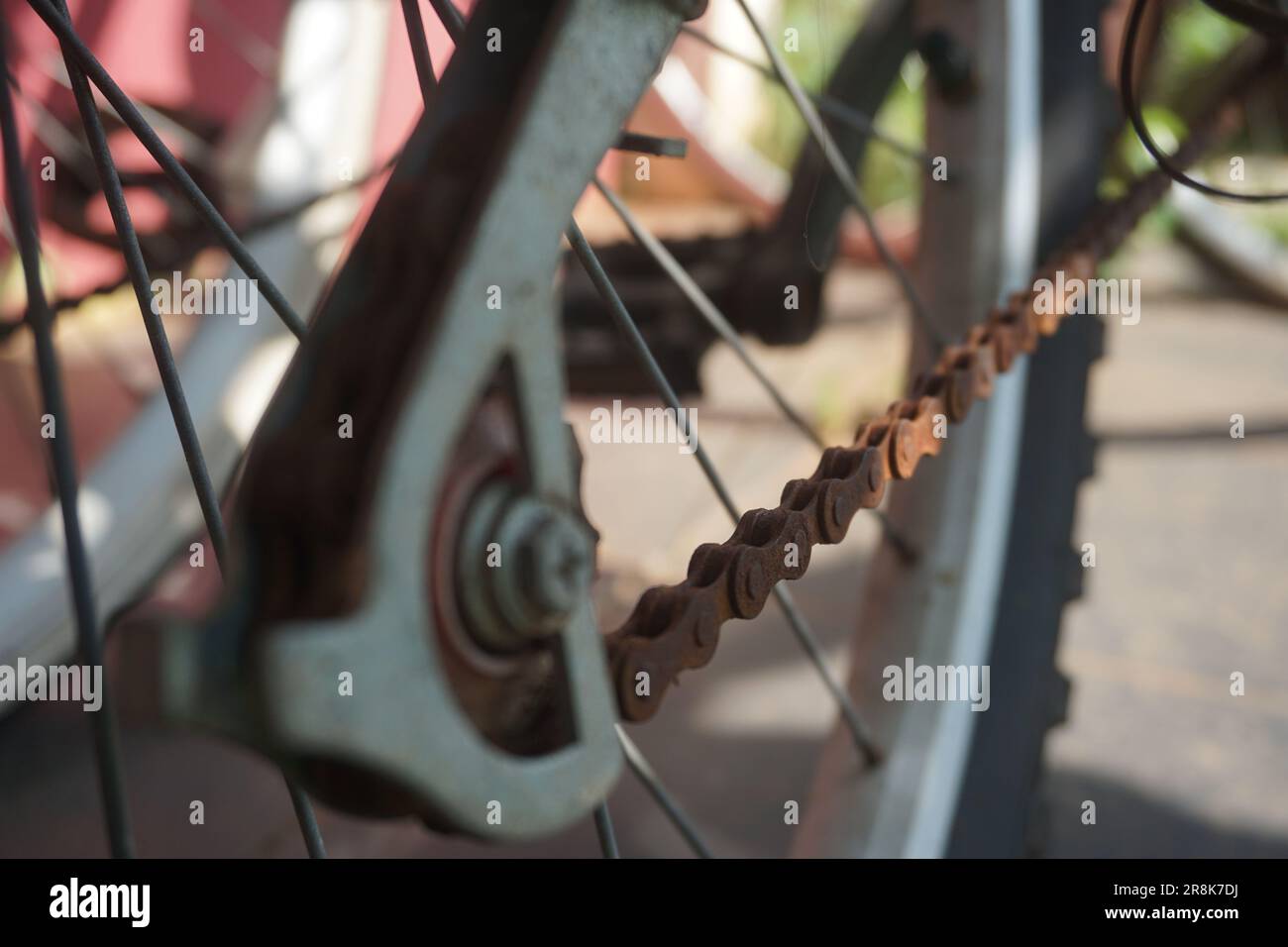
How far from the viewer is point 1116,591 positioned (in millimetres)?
1389

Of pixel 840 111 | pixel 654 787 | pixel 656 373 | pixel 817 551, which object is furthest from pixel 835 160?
pixel 817 551

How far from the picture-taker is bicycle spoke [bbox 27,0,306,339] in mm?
432

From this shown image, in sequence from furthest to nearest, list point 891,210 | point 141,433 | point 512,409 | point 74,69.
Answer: point 891,210, point 141,433, point 74,69, point 512,409

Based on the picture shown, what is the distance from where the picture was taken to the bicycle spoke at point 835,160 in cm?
59

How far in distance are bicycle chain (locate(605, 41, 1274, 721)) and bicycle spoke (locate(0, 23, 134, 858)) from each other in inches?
7.9

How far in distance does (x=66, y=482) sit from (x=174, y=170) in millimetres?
141

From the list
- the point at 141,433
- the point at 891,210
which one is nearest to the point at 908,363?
the point at 141,433

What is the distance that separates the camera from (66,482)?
490 mm

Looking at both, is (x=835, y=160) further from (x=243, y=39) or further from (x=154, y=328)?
(x=243, y=39)

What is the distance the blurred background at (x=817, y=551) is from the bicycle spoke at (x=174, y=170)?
6.5 inches

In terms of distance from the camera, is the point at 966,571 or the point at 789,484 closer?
the point at 789,484

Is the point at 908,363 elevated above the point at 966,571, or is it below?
above
